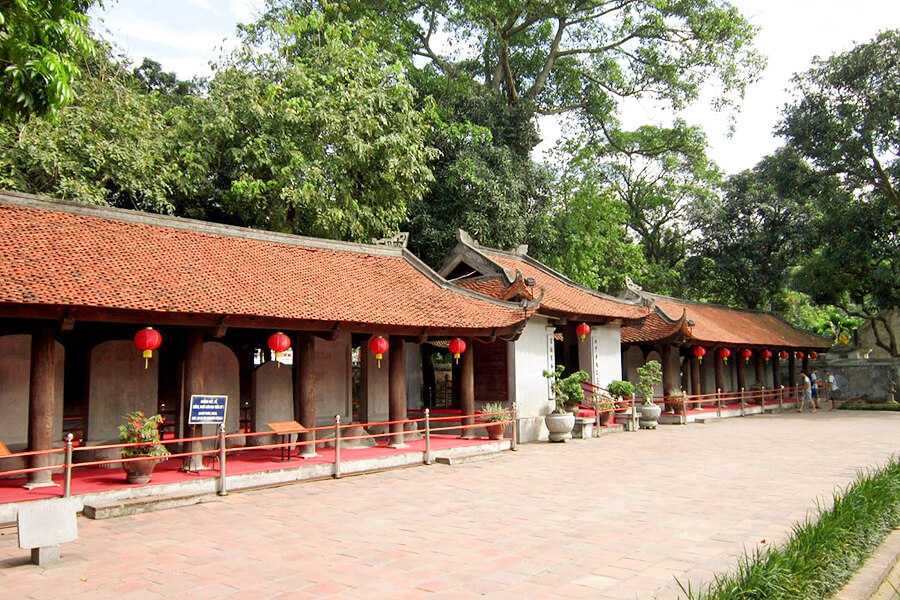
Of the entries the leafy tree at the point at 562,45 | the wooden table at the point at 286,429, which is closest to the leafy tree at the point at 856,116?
the leafy tree at the point at 562,45

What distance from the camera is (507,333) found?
15133 mm

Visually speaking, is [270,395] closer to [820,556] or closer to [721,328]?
[820,556]

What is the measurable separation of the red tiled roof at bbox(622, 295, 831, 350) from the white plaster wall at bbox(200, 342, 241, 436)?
12321mm

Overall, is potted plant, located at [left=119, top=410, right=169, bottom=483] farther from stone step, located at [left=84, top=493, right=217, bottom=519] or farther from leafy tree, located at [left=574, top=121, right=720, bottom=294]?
leafy tree, located at [left=574, top=121, right=720, bottom=294]

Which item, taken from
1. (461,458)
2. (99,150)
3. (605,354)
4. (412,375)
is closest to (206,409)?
(461,458)

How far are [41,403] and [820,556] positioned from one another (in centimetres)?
937

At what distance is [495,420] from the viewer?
1526 cm

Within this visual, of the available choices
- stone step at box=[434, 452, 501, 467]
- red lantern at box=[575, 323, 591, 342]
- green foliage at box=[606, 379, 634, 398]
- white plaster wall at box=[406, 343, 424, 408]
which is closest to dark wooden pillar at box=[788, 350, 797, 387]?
green foliage at box=[606, 379, 634, 398]

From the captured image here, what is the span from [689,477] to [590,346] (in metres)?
8.56

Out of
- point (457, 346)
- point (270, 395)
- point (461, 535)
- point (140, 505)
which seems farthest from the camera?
point (457, 346)

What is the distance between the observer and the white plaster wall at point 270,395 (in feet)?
44.8

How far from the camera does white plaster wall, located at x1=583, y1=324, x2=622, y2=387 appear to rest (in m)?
19.7

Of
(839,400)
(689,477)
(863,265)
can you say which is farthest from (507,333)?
(839,400)

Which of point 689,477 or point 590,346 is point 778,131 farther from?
point 689,477
